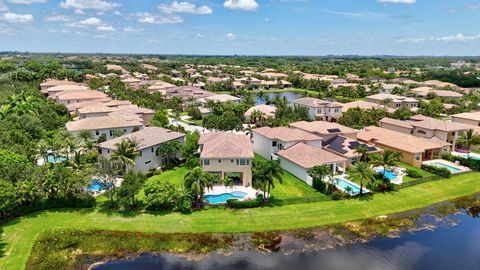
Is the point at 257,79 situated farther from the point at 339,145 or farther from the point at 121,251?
the point at 121,251

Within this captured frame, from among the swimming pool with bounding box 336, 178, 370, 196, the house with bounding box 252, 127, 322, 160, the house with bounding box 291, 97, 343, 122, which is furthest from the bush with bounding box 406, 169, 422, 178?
the house with bounding box 291, 97, 343, 122

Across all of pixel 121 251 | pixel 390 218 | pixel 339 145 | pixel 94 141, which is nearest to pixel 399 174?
pixel 339 145

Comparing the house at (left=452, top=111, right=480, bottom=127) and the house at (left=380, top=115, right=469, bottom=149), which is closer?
the house at (left=380, top=115, right=469, bottom=149)

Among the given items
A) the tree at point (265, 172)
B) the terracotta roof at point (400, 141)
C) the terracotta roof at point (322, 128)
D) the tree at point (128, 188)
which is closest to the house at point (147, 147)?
the tree at point (128, 188)

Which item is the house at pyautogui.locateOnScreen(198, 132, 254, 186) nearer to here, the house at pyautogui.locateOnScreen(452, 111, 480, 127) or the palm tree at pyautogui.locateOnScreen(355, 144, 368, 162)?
the palm tree at pyautogui.locateOnScreen(355, 144, 368, 162)

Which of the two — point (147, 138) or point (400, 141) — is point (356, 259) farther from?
point (400, 141)

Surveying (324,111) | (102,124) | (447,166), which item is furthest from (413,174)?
(102,124)

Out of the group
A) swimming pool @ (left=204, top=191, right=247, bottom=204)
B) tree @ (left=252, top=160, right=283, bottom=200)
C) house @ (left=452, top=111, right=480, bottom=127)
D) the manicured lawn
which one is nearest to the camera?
tree @ (left=252, top=160, right=283, bottom=200)
